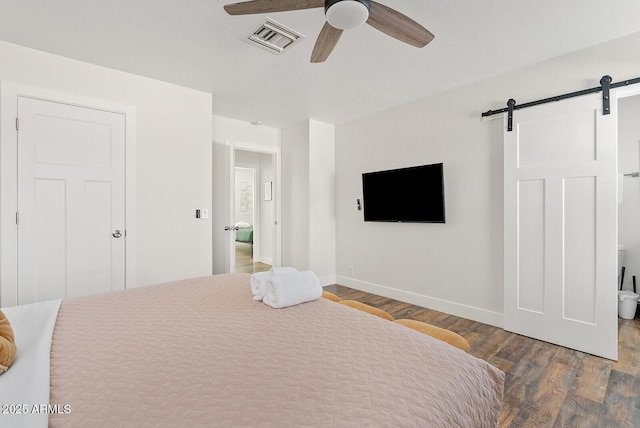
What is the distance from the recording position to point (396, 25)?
174cm

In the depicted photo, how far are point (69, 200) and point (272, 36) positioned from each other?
2237mm

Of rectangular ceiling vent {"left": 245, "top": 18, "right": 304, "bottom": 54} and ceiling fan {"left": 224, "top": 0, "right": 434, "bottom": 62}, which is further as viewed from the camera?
rectangular ceiling vent {"left": 245, "top": 18, "right": 304, "bottom": 54}

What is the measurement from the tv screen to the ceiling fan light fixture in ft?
6.70

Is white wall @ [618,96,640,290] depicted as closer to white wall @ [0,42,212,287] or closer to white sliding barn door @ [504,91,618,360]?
white sliding barn door @ [504,91,618,360]

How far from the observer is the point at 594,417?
165 centimetres

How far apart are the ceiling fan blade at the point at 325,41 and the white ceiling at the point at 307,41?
225mm

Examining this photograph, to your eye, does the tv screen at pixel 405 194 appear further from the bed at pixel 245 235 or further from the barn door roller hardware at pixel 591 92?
the bed at pixel 245 235

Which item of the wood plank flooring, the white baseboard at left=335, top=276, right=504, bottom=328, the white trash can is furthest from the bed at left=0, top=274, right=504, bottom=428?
the white trash can

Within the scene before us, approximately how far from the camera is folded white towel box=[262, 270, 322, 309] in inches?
59.9

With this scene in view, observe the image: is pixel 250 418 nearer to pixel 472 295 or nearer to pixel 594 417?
pixel 594 417

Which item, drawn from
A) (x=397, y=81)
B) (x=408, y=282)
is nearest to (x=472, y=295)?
(x=408, y=282)

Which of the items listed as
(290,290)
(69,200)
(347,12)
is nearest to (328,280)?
(290,290)

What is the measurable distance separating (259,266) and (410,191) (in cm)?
374

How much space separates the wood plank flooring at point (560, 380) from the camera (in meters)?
1.65
